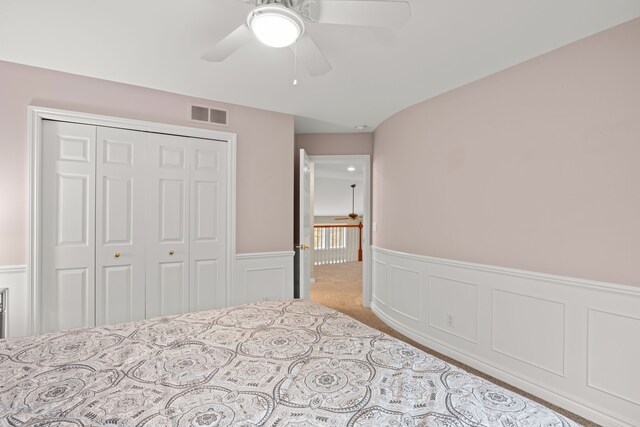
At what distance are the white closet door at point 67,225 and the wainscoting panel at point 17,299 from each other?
10 centimetres

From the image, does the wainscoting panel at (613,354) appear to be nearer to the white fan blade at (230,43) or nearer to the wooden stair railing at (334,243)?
the white fan blade at (230,43)

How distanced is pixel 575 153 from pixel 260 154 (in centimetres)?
267

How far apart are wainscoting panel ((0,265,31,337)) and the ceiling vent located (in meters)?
1.84

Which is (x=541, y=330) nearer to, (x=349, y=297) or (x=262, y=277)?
(x=262, y=277)

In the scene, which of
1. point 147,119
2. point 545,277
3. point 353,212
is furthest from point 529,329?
point 353,212

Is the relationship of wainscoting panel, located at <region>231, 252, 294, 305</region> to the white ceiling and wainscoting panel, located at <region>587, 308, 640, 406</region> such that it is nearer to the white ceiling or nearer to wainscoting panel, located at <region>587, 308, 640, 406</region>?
wainscoting panel, located at <region>587, 308, 640, 406</region>

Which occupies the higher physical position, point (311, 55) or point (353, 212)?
point (311, 55)

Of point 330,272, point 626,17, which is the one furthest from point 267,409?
point 330,272

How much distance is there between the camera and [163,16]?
5.79 ft

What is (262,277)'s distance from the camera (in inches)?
133

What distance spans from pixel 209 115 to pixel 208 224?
1.08 m

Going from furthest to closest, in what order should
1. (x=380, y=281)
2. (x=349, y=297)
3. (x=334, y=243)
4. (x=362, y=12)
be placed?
(x=334, y=243), (x=349, y=297), (x=380, y=281), (x=362, y=12)

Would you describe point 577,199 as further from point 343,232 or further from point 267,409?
point 343,232

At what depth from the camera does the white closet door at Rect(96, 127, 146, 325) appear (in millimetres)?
2666
